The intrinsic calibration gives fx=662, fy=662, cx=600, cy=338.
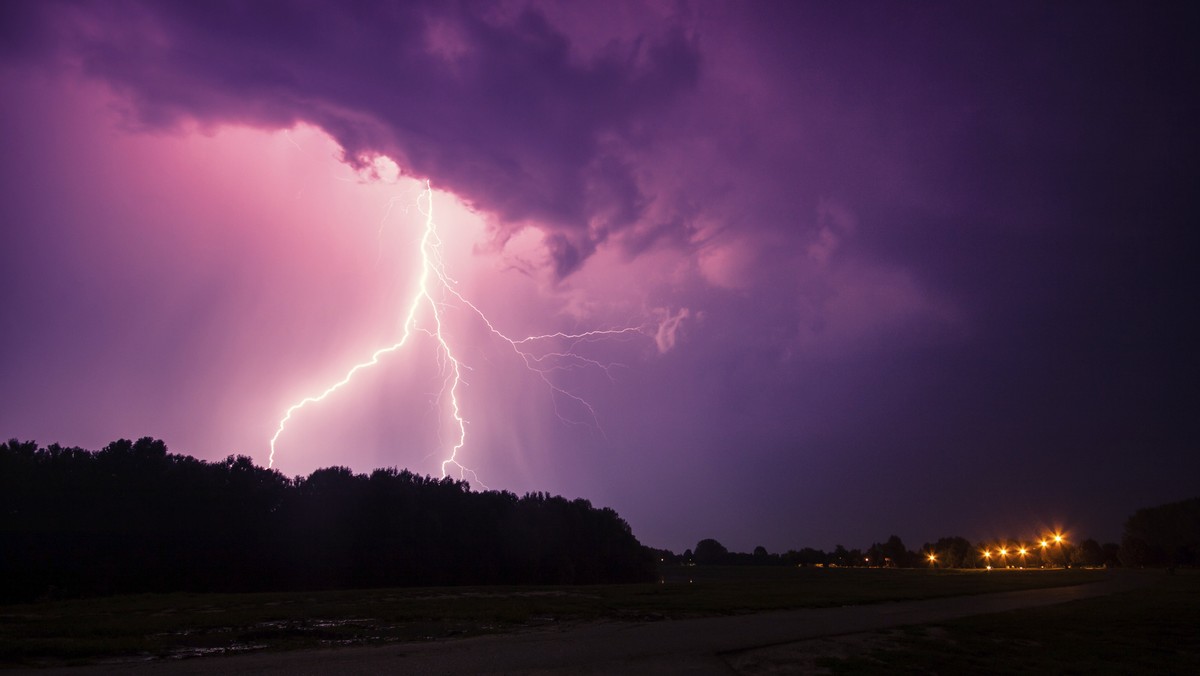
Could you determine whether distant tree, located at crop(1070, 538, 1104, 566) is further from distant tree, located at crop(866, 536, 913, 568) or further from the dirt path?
the dirt path

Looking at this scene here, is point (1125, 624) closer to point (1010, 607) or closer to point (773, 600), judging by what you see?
point (1010, 607)

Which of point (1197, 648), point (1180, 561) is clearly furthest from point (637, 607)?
point (1180, 561)

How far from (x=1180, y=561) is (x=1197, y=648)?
137348mm

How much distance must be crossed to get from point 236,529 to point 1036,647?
54434mm

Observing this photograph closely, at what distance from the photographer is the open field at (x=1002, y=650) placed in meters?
11.0

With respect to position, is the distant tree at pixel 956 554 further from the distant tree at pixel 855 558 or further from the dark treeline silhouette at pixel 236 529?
the dark treeline silhouette at pixel 236 529

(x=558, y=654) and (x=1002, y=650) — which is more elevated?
(x=558, y=654)

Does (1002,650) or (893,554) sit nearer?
(1002,650)

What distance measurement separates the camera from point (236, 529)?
171 ft

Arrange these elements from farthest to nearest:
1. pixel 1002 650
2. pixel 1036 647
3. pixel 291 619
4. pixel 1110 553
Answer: pixel 1110 553
pixel 291 619
pixel 1036 647
pixel 1002 650

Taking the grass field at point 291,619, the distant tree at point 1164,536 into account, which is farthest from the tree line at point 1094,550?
the grass field at point 291,619

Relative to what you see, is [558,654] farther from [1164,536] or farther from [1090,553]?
[1090,553]

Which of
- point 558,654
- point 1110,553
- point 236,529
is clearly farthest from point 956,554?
point 558,654

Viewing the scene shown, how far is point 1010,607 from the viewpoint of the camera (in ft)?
78.0
